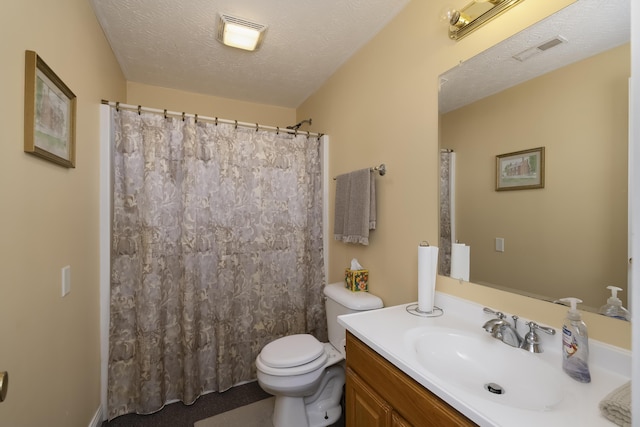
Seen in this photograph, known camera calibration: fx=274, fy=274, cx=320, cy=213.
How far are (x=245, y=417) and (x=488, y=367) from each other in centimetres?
154

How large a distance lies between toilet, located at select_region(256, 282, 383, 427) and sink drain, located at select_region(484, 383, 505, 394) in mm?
765

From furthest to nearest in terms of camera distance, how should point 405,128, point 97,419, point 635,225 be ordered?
point 97,419 < point 405,128 < point 635,225

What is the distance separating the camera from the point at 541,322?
96cm

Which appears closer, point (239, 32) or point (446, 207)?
point (446, 207)

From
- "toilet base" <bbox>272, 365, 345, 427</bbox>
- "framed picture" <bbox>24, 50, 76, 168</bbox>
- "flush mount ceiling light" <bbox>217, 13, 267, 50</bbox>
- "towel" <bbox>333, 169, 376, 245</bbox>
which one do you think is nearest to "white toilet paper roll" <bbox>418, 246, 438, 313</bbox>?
"towel" <bbox>333, 169, 376, 245</bbox>

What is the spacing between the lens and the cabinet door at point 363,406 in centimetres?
96

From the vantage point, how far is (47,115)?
3.38 ft

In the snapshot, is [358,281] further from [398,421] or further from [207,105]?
[207,105]

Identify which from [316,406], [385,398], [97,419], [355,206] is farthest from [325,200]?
[97,419]

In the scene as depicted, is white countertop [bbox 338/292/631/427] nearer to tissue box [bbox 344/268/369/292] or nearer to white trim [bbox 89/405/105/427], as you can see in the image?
tissue box [bbox 344/268/369/292]

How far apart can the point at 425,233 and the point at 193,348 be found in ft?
5.73

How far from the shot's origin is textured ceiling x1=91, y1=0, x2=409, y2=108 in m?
1.55

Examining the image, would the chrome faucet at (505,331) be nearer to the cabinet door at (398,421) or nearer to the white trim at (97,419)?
the cabinet door at (398,421)

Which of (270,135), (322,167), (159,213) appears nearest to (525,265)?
(322,167)
